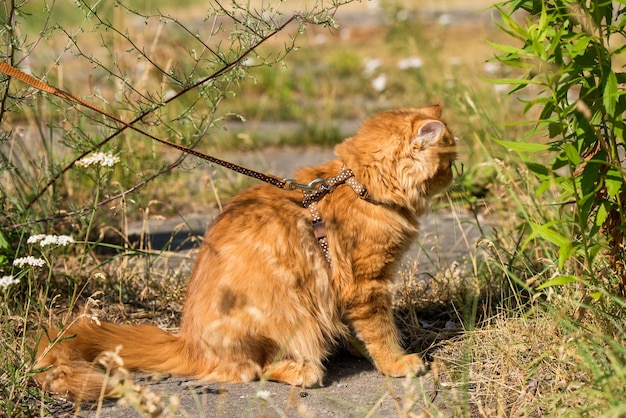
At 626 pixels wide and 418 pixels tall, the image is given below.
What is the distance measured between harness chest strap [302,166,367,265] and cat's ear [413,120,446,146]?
1.01ft

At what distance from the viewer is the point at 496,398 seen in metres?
2.67

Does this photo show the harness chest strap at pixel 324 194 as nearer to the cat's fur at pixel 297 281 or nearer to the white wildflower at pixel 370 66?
the cat's fur at pixel 297 281

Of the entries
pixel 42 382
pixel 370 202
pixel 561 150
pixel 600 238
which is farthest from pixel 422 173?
pixel 42 382

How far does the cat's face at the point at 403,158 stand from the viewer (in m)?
3.07

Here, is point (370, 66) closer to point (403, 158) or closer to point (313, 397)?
point (403, 158)

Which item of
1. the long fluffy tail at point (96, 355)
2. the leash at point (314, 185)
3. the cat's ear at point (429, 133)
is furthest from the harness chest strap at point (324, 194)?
the long fluffy tail at point (96, 355)

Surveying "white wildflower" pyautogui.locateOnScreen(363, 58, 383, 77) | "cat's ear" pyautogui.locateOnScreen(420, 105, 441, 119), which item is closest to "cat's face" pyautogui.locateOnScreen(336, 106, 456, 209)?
"cat's ear" pyautogui.locateOnScreen(420, 105, 441, 119)

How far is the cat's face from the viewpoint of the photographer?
3.07 metres

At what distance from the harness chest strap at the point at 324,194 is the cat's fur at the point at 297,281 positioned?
21 mm

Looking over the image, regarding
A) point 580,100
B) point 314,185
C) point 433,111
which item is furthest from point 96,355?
point 580,100

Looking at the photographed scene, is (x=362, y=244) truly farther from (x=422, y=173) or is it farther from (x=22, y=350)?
(x=22, y=350)

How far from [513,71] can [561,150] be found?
4.12 meters

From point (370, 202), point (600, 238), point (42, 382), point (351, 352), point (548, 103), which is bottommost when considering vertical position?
point (351, 352)

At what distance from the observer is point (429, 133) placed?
304 cm
